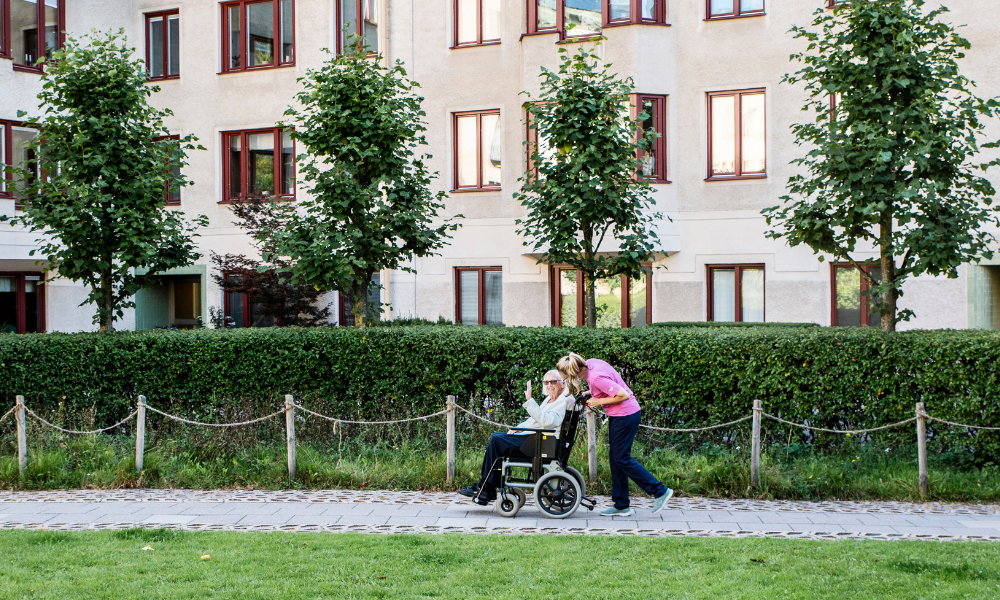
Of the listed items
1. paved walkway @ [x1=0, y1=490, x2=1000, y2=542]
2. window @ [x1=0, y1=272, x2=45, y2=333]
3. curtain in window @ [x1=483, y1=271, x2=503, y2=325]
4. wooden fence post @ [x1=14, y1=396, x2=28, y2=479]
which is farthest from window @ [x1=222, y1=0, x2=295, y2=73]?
paved walkway @ [x1=0, y1=490, x2=1000, y2=542]

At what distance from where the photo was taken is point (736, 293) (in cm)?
2014

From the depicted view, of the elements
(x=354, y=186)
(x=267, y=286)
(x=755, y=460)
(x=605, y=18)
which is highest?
(x=605, y=18)

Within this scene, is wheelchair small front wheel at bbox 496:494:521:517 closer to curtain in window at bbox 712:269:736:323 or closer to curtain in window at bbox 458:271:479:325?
curtain in window at bbox 712:269:736:323

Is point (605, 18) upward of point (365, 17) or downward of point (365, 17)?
downward

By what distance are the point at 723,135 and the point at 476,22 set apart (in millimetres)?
6080

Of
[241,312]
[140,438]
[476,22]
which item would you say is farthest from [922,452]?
[241,312]

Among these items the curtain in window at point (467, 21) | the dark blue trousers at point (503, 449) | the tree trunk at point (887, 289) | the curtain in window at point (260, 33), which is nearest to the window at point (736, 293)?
the curtain in window at point (467, 21)

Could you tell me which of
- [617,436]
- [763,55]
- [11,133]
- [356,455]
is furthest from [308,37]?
[617,436]

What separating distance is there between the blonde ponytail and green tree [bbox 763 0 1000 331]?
406 cm

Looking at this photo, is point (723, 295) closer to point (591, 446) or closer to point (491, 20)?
point (491, 20)

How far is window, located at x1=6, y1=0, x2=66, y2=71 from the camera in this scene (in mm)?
21922

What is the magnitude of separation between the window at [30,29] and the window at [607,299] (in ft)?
41.8

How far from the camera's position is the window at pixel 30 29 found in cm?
2192

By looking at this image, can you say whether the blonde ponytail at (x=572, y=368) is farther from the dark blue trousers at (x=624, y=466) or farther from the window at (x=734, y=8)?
the window at (x=734, y=8)
